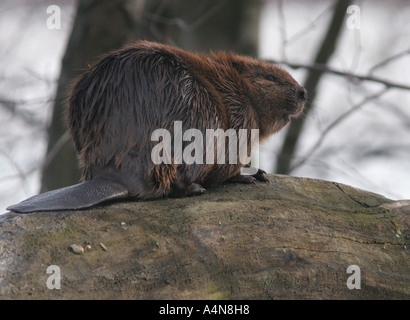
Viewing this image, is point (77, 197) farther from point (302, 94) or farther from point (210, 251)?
point (302, 94)

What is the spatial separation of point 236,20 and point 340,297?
4.69 metres

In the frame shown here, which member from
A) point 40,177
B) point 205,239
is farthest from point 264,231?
point 40,177

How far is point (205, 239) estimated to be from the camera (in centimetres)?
331

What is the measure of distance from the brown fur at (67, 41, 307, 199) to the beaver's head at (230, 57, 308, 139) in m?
0.40

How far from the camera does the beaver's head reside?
4453mm

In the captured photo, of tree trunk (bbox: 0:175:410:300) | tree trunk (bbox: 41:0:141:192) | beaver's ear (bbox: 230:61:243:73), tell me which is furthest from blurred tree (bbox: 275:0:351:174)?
tree trunk (bbox: 0:175:410:300)

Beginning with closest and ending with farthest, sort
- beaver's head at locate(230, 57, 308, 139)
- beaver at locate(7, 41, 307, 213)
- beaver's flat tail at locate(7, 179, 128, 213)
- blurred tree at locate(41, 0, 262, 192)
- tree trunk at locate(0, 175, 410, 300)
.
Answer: tree trunk at locate(0, 175, 410, 300) → beaver's flat tail at locate(7, 179, 128, 213) → beaver at locate(7, 41, 307, 213) → beaver's head at locate(230, 57, 308, 139) → blurred tree at locate(41, 0, 262, 192)

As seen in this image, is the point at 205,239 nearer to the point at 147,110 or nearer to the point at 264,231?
the point at 264,231

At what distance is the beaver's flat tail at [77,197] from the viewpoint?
3.32 metres

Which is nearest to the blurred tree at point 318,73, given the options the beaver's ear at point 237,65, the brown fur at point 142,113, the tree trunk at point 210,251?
the beaver's ear at point 237,65

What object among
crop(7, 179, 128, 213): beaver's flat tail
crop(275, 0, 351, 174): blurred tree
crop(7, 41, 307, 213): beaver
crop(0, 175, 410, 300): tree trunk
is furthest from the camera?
crop(275, 0, 351, 174): blurred tree

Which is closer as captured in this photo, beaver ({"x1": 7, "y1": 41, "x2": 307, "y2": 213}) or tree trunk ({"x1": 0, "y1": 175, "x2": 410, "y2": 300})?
tree trunk ({"x1": 0, "y1": 175, "x2": 410, "y2": 300})

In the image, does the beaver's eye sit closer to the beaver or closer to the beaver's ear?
the beaver's ear

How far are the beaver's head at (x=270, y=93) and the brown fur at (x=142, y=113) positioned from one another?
1.33 ft
